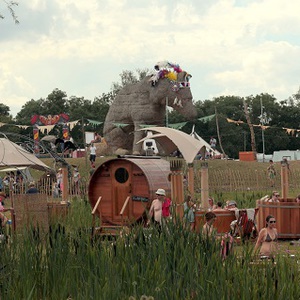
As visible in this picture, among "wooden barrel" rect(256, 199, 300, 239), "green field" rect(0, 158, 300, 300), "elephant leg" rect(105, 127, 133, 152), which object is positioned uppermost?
"elephant leg" rect(105, 127, 133, 152)

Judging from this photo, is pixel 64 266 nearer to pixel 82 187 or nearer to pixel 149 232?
pixel 149 232

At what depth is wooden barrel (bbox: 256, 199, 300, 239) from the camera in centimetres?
1596

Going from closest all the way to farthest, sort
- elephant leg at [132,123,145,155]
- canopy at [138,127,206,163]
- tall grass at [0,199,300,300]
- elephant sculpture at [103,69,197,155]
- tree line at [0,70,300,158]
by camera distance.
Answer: tall grass at [0,199,300,300] < canopy at [138,127,206,163] < elephant leg at [132,123,145,155] < elephant sculpture at [103,69,197,155] < tree line at [0,70,300,158]

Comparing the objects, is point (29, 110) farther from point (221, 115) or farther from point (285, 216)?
point (285, 216)

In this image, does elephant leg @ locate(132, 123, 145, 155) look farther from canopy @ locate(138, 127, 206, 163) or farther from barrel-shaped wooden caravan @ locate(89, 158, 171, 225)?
barrel-shaped wooden caravan @ locate(89, 158, 171, 225)

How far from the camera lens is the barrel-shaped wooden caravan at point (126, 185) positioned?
56.8ft

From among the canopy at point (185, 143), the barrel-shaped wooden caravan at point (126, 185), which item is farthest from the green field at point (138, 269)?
the canopy at point (185, 143)

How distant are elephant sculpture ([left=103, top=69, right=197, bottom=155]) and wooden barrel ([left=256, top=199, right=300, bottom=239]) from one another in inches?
835

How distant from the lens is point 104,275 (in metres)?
6.96

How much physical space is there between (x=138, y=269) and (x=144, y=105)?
31751 mm

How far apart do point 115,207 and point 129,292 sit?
1139 cm

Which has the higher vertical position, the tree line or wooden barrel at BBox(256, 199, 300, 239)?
the tree line

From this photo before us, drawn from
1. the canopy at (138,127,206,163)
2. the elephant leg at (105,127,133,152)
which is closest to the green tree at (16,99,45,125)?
the elephant leg at (105,127,133,152)

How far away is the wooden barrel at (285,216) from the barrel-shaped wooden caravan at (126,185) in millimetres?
2392
